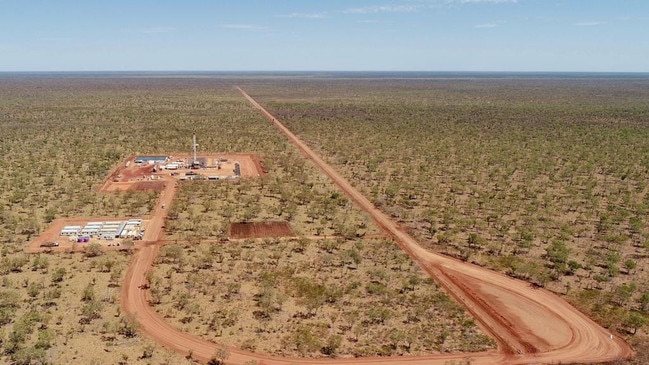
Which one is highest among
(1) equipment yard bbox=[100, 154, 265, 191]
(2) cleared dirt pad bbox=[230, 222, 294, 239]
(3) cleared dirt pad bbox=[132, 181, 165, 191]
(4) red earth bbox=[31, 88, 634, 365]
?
(1) equipment yard bbox=[100, 154, 265, 191]

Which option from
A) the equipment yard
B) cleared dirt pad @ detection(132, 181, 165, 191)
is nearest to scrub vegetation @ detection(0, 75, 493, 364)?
the equipment yard

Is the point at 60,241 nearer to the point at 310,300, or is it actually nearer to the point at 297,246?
the point at 297,246

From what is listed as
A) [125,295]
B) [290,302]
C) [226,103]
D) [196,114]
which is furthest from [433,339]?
[226,103]

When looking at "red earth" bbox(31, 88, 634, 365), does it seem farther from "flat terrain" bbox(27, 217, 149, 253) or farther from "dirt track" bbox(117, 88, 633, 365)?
"flat terrain" bbox(27, 217, 149, 253)

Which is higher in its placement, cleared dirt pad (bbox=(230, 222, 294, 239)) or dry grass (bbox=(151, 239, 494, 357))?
cleared dirt pad (bbox=(230, 222, 294, 239))

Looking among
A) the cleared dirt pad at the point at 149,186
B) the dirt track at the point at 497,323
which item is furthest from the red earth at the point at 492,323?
the cleared dirt pad at the point at 149,186

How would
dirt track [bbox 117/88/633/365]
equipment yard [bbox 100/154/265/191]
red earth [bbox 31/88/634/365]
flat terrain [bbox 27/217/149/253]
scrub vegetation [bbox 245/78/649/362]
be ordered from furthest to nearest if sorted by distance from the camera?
1. equipment yard [bbox 100/154/265/191]
2. flat terrain [bbox 27/217/149/253]
3. scrub vegetation [bbox 245/78/649/362]
4. dirt track [bbox 117/88/633/365]
5. red earth [bbox 31/88/634/365]

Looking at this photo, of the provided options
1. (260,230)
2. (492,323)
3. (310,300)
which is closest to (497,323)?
(492,323)
